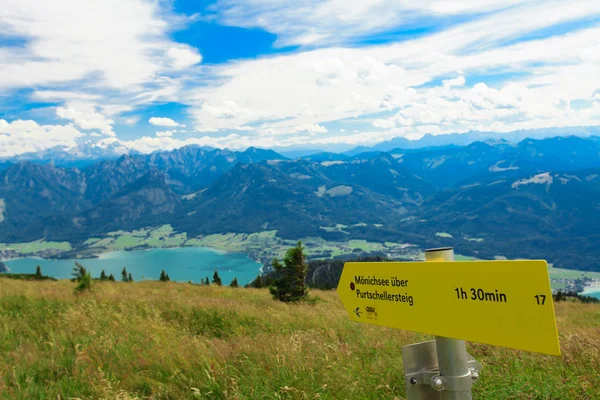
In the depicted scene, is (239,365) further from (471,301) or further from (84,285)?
(84,285)

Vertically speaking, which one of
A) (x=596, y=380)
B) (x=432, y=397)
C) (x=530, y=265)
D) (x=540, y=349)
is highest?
(x=530, y=265)

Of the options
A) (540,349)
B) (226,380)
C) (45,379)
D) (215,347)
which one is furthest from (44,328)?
(540,349)

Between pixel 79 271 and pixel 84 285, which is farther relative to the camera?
pixel 79 271

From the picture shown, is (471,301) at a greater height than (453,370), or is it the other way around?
(471,301)

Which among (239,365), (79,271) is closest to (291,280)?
(79,271)

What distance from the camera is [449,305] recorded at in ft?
7.09

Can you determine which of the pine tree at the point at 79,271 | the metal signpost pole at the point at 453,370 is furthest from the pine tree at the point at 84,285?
the metal signpost pole at the point at 453,370

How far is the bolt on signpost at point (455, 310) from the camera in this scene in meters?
1.80

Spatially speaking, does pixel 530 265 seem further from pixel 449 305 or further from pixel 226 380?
pixel 226 380

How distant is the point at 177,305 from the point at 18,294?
479 centimetres

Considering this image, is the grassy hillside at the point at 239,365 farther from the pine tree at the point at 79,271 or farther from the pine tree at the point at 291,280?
the pine tree at the point at 291,280

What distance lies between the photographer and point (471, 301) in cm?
205

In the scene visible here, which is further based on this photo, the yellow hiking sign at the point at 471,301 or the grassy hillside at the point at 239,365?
the grassy hillside at the point at 239,365

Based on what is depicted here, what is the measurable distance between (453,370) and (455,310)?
0.38 metres
